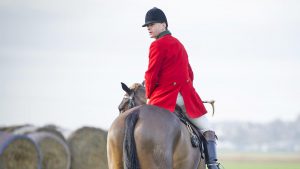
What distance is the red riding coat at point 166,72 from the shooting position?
1066 centimetres

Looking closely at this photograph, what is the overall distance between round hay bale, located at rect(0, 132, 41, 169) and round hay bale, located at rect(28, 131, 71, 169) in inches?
101

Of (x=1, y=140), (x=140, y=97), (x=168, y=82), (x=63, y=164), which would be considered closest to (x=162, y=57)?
(x=168, y=82)

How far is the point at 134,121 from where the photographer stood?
9.74 metres

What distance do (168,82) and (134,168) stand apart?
5.47 ft

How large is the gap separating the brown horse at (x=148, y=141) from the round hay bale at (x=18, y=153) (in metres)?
11.6

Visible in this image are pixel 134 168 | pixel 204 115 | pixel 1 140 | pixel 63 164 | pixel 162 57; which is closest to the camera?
pixel 134 168

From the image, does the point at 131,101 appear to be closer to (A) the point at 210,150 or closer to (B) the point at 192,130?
(B) the point at 192,130

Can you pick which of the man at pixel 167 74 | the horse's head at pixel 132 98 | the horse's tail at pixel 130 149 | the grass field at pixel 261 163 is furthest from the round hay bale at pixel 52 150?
the grass field at pixel 261 163

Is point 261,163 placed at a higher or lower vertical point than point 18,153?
lower

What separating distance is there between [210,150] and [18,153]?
1132cm

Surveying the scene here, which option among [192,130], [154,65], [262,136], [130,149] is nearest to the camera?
[130,149]

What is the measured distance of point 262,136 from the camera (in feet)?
596

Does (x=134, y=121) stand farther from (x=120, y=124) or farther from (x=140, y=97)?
(x=140, y=97)

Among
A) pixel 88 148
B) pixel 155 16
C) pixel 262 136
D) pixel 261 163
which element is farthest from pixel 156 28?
pixel 262 136
